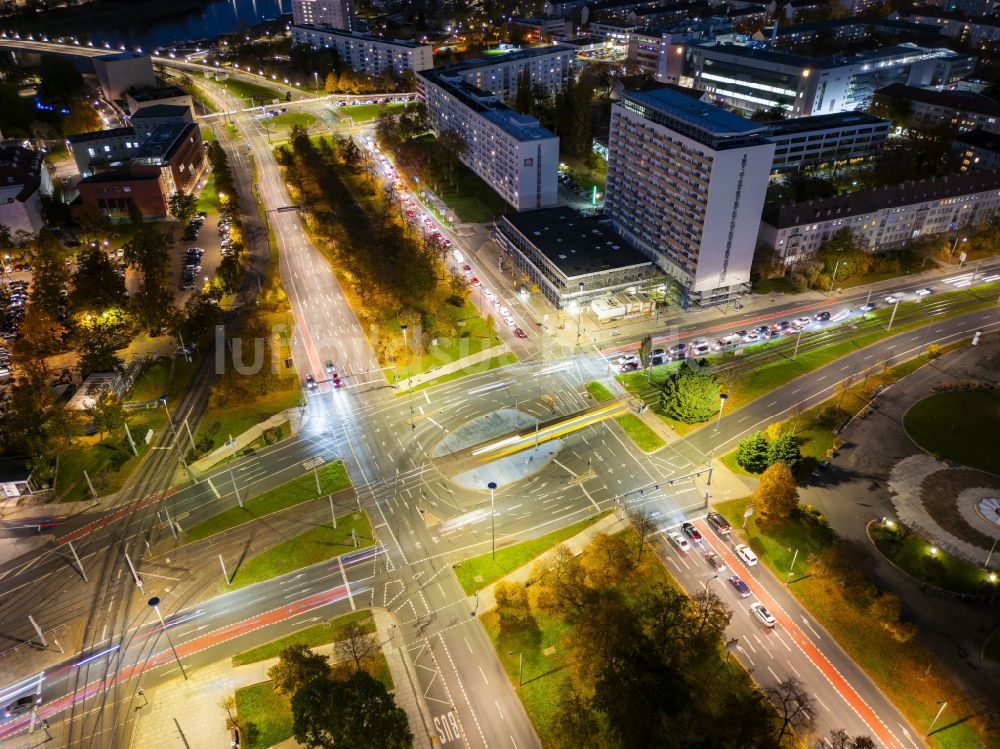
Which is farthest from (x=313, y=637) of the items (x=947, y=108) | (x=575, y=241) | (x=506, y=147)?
(x=947, y=108)

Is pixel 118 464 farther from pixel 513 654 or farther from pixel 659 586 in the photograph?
pixel 659 586

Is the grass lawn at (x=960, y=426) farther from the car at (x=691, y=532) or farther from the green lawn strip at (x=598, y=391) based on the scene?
the green lawn strip at (x=598, y=391)

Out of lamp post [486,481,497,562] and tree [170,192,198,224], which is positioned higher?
tree [170,192,198,224]

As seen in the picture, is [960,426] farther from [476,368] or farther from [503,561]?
[476,368]

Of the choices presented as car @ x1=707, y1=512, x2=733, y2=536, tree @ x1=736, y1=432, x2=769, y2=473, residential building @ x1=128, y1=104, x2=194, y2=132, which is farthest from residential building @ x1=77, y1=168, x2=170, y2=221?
car @ x1=707, y1=512, x2=733, y2=536

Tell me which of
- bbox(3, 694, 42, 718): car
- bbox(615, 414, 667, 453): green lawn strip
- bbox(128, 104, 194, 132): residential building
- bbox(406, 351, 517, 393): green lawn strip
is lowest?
bbox(3, 694, 42, 718): car

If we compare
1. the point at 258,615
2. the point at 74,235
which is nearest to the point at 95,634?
the point at 258,615

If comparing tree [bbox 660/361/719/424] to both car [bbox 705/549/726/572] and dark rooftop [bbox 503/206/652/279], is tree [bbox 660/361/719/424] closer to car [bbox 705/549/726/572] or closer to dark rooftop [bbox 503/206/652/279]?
car [bbox 705/549/726/572]
